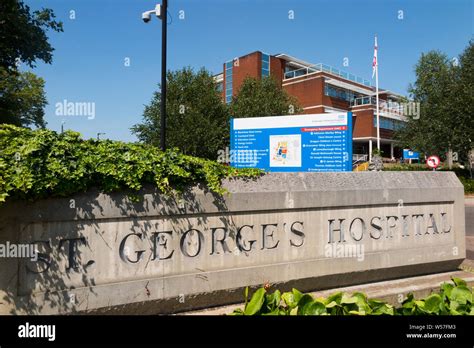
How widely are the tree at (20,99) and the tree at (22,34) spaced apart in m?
0.78

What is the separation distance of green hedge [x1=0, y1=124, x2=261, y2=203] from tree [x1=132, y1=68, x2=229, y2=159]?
70.2ft

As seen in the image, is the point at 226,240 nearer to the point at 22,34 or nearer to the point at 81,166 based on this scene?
A: the point at 81,166

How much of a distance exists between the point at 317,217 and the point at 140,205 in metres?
2.24

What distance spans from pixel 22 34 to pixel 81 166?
14.2 m

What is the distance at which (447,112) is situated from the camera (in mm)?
26703

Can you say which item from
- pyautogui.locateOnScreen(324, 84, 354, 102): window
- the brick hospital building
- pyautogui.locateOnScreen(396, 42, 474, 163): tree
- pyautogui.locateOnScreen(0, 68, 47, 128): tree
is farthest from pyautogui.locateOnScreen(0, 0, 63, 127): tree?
pyautogui.locateOnScreen(324, 84, 354, 102): window

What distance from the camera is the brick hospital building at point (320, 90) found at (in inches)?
1948

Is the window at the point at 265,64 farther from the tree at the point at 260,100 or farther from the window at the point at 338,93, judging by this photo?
the tree at the point at 260,100

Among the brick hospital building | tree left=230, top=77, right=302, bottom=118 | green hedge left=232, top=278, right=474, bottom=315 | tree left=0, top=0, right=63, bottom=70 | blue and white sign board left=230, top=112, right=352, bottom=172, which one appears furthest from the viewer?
the brick hospital building

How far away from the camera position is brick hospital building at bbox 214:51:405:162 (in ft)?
162

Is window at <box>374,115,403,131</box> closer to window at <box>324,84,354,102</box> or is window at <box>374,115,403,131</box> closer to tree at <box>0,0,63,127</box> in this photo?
window at <box>324,84,354,102</box>

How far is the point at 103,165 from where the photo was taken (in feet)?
11.3
